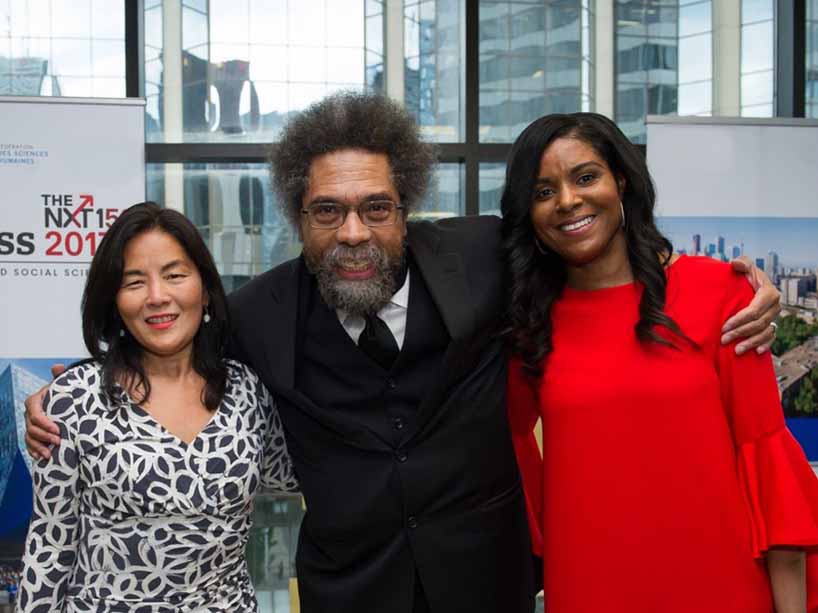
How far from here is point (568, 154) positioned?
1.69 meters

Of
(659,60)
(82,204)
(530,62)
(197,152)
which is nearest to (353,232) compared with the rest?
(82,204)

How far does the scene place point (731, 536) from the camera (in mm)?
1638

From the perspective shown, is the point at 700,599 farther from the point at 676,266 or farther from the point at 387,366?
the point at 387,366

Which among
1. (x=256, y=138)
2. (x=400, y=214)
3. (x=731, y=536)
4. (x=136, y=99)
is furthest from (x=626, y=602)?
(x=256, y=138)

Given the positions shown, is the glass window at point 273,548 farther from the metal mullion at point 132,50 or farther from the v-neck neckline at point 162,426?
the v-neck neckline at point 162,426

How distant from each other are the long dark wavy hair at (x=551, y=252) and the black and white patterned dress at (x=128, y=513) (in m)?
0.68

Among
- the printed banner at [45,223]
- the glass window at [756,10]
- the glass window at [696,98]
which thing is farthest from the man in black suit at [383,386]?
the glass window at [756,10]

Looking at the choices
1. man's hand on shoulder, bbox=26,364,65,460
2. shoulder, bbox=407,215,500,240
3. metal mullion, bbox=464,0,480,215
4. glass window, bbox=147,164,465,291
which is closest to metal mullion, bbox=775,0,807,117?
metal mullion, bbox=464,0,480,215

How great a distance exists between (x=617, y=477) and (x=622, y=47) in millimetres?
3726

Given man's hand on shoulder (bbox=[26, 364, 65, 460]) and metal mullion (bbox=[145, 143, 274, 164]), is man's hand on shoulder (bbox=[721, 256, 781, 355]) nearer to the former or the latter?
man's hand on shoulder (bbox=[26, 364, 65, 460])

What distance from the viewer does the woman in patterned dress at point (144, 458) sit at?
1.58 metres

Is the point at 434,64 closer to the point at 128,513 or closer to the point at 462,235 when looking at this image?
the point at 462,235

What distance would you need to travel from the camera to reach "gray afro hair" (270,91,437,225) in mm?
1864

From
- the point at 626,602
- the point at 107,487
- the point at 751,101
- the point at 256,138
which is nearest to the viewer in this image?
the point at 107,487
